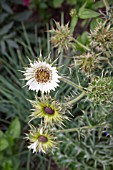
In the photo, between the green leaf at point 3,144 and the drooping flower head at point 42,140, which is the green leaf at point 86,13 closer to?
the drooping flower head at point 42,140

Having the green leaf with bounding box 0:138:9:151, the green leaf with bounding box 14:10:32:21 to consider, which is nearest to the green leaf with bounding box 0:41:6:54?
the green leaf with bounding box 14:10:32:21

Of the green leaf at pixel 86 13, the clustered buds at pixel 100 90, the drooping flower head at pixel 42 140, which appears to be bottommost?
the drooping flower head at pixel 42 140

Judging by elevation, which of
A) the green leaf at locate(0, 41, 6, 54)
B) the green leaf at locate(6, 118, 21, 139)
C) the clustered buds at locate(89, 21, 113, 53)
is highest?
the green leaf at locate(0, 41, 6, 54)

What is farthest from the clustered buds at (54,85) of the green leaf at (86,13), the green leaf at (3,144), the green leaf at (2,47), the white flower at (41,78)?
the green leaf at (2,47)

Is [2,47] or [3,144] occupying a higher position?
[2,47]

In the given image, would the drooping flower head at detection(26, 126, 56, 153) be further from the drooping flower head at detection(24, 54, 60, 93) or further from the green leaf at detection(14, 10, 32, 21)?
the green leaf at detection(14, 10, 32, 21)

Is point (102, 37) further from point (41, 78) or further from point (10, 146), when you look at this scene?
point (10, 146)

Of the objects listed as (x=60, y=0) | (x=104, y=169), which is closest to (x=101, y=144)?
(x=104, y=169)

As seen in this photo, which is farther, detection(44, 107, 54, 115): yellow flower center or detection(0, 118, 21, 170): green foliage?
detection(0, 118, 21, 170): green foliage

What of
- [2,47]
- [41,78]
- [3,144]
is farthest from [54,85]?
[2,47]
